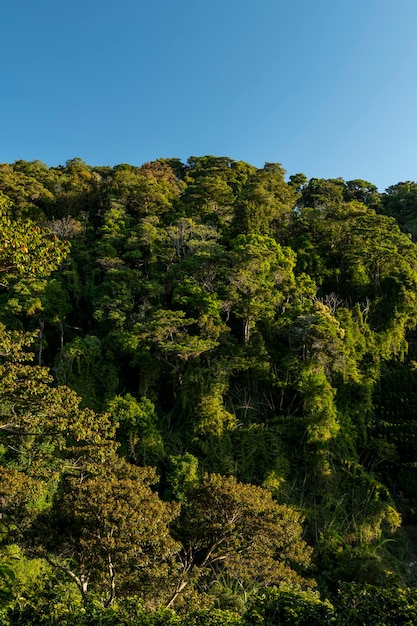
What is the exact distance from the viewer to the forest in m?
6.90

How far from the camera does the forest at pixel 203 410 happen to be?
22.6 ft

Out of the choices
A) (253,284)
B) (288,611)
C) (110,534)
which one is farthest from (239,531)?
(253,284)

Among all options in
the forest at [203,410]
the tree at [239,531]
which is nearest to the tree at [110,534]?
the forest at [203,410]

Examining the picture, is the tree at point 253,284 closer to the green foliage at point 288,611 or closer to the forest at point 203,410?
the forest at point 203,410

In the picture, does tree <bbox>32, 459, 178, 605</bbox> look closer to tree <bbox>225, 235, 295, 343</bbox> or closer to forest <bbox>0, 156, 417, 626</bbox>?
forest <bbox>0, 156, 417, 626</bbox>

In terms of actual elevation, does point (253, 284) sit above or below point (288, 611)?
above

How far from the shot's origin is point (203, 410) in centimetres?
1550

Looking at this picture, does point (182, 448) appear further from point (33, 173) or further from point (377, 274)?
point (33, 173)

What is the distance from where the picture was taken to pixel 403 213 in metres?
33.5

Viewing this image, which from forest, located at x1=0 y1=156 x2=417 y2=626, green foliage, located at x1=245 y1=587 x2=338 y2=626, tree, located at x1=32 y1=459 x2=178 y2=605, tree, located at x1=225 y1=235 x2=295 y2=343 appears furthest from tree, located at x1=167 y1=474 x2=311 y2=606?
tree, located at x1=225 y1=235 x2=295 y2=343

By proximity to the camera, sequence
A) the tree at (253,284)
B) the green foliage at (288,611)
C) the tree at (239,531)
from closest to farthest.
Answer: the green foliage at (288,611), the tree at (239,531), the tree at (253,284)

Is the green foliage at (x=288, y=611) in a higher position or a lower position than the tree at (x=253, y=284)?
lower

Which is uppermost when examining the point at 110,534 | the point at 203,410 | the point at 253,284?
the point at 253,284

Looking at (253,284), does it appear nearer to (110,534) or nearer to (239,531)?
(239,531)
